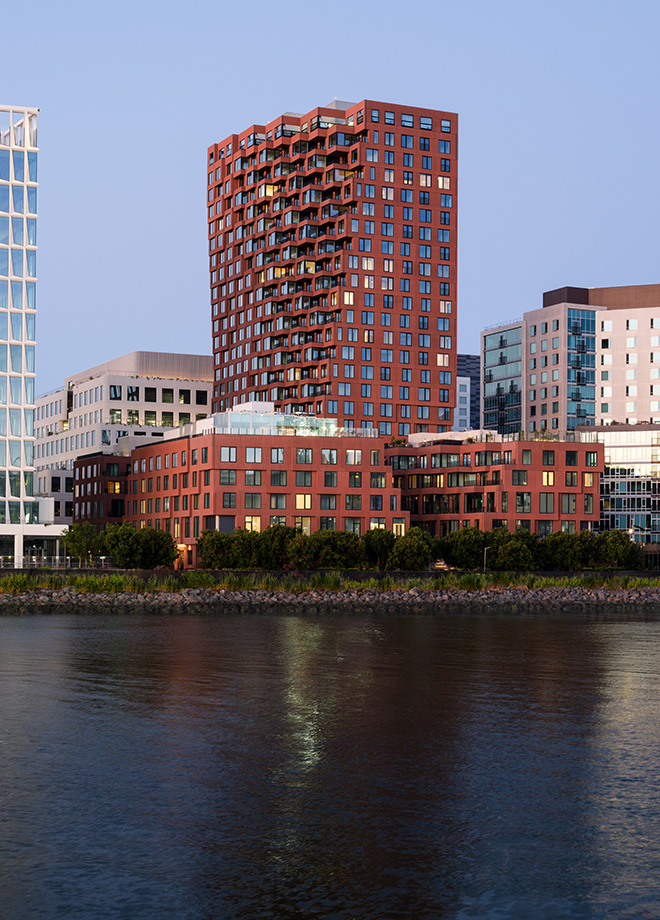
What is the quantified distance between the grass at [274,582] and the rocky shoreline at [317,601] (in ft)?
4.72

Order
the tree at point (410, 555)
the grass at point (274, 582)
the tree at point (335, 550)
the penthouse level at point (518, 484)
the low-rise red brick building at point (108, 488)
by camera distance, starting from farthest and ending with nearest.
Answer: the low-rise red brick building at point (108, 488) → the penthouse level at point (518, 484) → the tree at point (410, 555) → the tree at point (335, 550) → the grass at point (274, 582)

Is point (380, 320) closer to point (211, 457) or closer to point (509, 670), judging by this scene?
point (211, 457)

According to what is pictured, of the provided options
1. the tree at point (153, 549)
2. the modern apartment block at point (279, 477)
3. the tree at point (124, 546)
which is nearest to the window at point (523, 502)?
the modern apartment block at point (279, 477)

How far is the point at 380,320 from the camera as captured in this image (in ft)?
646

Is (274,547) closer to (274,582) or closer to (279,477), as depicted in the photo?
(279,477)

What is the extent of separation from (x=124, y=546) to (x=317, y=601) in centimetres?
3889

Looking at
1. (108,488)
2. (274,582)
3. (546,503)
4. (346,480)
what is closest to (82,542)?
(346,480)

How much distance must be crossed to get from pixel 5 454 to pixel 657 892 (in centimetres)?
12242

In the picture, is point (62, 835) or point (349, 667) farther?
point (349, 667)

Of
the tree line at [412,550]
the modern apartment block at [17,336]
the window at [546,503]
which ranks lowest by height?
the tree line at [412,550]

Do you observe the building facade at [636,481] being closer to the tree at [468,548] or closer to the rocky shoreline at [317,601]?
the tree at [468,548]

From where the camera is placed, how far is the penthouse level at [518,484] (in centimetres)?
15850

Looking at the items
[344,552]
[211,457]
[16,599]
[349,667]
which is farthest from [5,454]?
[349,667]

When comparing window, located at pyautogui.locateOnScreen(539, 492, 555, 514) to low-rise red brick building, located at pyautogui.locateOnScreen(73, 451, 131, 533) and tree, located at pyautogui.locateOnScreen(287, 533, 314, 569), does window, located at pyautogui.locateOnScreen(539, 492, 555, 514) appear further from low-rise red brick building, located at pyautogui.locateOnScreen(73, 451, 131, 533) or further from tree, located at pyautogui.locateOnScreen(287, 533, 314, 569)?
low-rise red brick building, located at pyautogui.locateOnScreen(73, 451, 131, 533)
